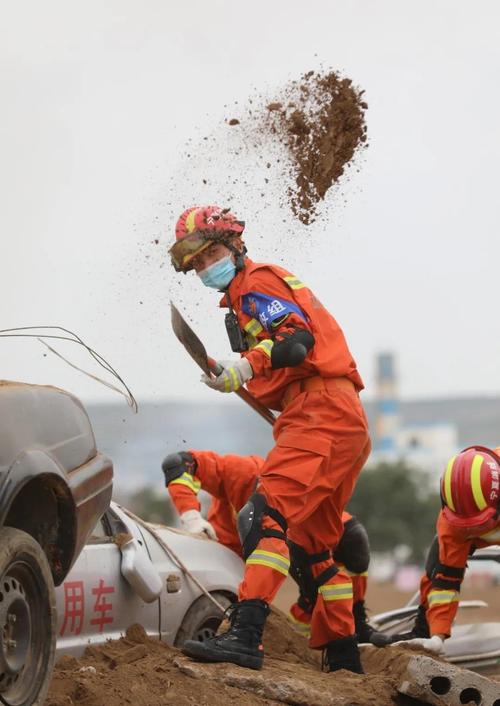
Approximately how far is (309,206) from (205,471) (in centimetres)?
178

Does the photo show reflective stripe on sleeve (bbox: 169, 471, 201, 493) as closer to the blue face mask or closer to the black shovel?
the blue face mask

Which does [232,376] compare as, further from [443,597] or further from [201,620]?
[443,597]

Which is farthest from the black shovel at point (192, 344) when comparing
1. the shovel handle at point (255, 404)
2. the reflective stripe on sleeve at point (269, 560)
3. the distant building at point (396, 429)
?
the distant building at point (396, 429)

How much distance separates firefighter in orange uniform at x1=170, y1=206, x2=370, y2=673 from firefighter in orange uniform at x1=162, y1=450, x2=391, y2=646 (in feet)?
3.03

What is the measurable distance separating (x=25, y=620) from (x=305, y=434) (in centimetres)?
236

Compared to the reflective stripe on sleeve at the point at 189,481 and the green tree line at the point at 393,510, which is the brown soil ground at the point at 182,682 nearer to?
the reflective stripe on sleeve at the point at 189,481

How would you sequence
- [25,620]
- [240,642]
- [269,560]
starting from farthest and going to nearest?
[269,560] < [240,642] < [25,620]

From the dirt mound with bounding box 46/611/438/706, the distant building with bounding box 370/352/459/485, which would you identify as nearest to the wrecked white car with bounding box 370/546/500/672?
the dirt mound with bounding box 46/611/438/706

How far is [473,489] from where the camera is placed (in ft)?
26.7

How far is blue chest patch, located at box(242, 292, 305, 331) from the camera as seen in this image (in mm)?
7586

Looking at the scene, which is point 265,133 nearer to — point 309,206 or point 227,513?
point 309,206

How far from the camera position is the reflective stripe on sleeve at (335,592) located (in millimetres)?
8141

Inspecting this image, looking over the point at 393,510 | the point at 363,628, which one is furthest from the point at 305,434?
the point at 393,510

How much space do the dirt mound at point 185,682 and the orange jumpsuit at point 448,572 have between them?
112 cm
